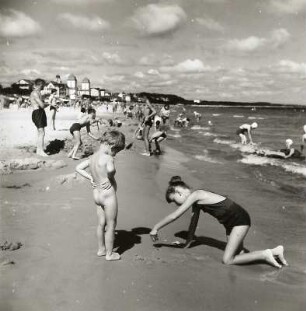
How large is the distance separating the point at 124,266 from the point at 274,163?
8.77 m

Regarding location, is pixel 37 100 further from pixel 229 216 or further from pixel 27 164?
pixel 229 216

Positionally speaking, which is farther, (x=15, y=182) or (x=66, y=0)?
(x=15, y=182)

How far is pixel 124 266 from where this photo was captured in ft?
12.5

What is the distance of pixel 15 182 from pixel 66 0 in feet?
8.32

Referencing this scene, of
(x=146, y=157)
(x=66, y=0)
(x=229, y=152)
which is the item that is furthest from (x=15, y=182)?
(x=229, y=152)

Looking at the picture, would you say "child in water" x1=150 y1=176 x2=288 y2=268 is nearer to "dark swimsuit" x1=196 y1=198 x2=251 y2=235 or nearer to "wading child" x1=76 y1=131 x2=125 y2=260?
"dark swimsuit" x1=196 y1=198 x2=251 y2=235

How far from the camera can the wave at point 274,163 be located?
10.6 m

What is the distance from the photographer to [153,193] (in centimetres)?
617

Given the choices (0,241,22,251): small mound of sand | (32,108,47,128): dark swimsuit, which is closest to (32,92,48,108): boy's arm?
(32,108,47,128): dark swimsuit

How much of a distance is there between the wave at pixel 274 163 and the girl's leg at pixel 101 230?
7.27m

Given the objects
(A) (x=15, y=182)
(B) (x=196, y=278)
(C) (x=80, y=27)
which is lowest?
(B) (x=196, y=278)

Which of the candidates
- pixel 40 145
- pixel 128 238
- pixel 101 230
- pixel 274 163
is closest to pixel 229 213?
pixel 128 238

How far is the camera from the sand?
3.36m

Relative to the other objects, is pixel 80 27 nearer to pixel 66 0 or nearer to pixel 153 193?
pixel 66 0
